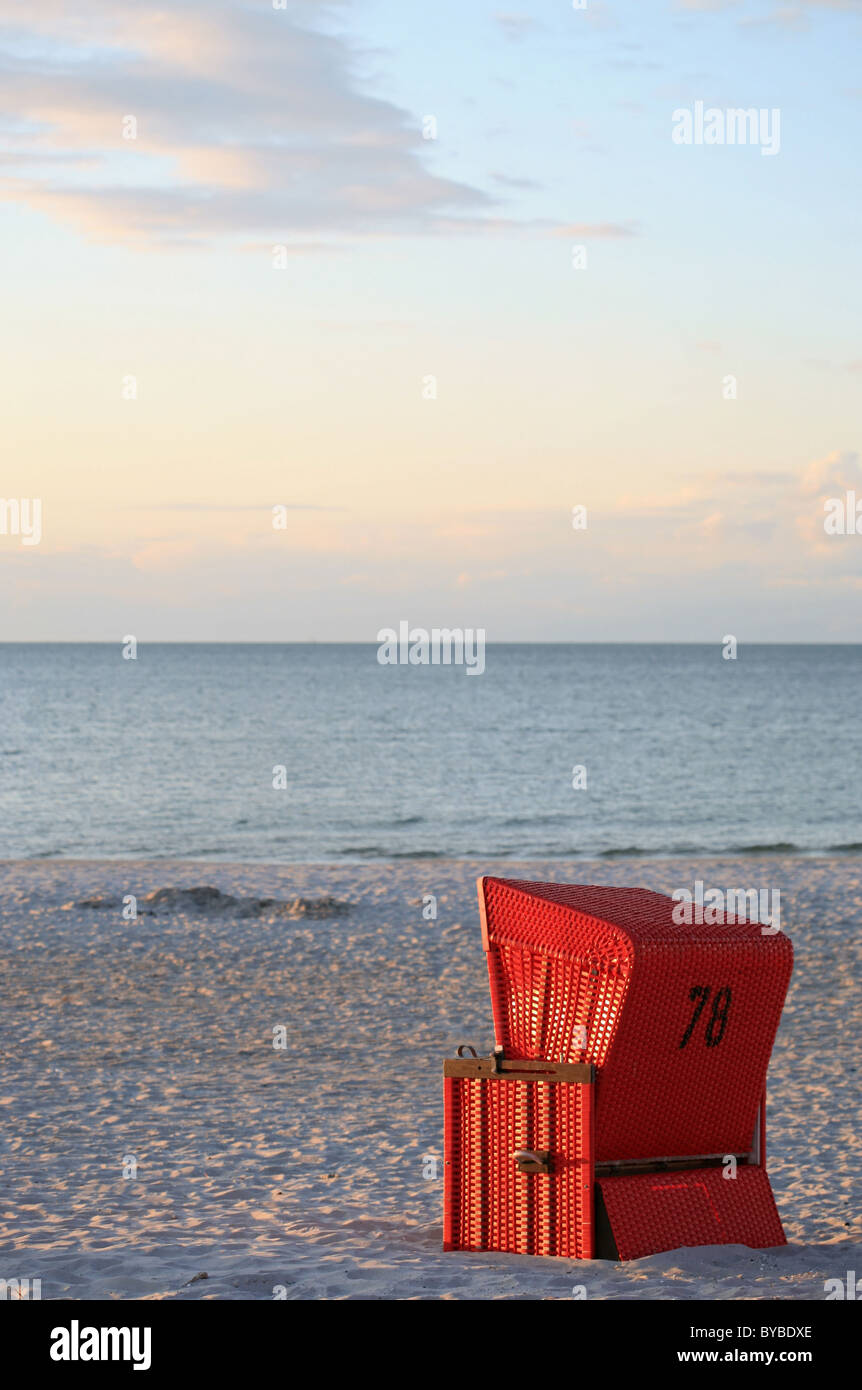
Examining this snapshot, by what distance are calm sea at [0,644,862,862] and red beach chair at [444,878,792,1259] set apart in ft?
80.3

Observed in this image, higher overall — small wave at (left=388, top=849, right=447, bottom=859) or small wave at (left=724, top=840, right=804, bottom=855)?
small wave at (left=388, top=849, right=447, bottom=859)

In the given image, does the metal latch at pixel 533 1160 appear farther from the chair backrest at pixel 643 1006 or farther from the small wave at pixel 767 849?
the small wave at pixel 767 849

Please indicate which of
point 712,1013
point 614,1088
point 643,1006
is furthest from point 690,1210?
point 643,1006

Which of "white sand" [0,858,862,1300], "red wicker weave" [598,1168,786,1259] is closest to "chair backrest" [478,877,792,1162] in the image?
"red wicker weave" [598,1168,786,1259]

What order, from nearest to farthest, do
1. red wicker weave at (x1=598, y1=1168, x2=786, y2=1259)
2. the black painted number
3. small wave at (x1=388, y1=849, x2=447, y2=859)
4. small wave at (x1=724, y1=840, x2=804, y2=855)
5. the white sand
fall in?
1. the white sand
2. red wicker weave at (x1=598, y1=1168, x2=786, y2=1259)
3. the black painted number
4. small wave at (x1=388, y1=849, x2=447, y2=859)
5. small wave at (x1=724, y1=840, x2=804, y2=855)

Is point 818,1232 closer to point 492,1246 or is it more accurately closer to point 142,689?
point 492,1246

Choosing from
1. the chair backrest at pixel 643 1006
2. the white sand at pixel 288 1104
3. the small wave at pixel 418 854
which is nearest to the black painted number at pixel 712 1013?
the chair backrest at pixel 643 1006

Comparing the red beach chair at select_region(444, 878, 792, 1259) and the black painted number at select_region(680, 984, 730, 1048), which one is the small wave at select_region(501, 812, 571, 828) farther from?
the black painted number at select_region(680, 984, 730, 1048)

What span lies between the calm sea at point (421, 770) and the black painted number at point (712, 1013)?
24.7 m

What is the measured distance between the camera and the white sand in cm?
601

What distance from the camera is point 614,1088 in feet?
20.1

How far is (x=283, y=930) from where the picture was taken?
53.9ft

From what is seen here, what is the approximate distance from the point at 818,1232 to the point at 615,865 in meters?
17.8
